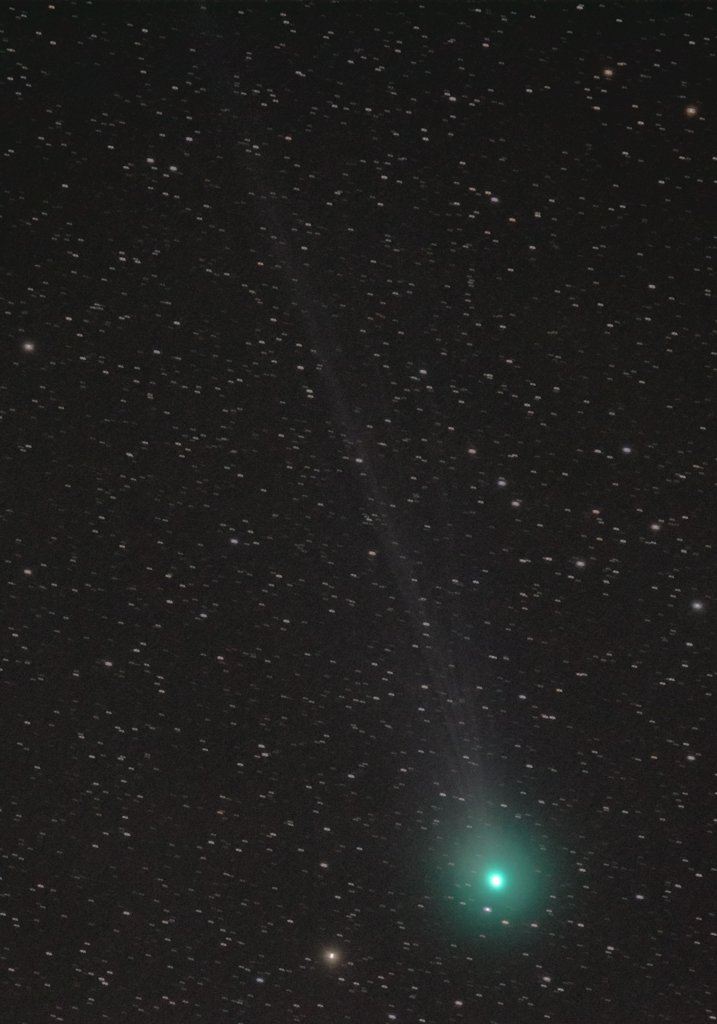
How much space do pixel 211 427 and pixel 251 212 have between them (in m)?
0.10

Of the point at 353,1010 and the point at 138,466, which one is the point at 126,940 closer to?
the point at 353,1010

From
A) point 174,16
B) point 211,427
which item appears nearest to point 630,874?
point 211,427

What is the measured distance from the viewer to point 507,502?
401 millimetres

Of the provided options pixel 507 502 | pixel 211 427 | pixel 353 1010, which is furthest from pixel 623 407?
pixel 353 1010

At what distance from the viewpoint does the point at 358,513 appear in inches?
16.0

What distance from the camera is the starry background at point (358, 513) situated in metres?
0.40

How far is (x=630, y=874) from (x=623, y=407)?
0.21 metres

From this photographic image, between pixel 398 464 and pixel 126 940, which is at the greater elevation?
pixel 398 464

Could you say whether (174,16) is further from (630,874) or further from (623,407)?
(630,874)

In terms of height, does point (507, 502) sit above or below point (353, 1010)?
above

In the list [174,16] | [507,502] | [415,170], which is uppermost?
[174,16]

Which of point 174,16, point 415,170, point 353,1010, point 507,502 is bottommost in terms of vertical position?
point 353,1010

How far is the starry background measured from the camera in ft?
1.30

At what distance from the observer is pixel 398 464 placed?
0.41 m
